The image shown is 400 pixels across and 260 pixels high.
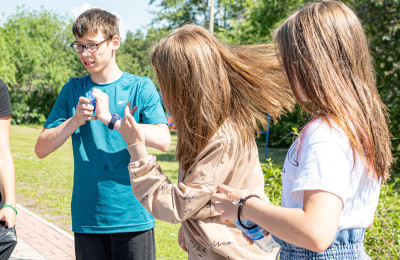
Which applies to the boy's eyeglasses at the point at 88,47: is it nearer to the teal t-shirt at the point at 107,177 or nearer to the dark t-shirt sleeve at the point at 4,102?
the teal t-shirt at the point at 107,177

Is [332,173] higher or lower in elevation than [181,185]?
higher

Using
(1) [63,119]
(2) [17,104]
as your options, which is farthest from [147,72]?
(1) [63,119]

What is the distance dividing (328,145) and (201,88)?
24.2 inches

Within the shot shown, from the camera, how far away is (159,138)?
2.57 meters

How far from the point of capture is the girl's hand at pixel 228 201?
152cm

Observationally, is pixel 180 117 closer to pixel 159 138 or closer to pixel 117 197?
pixel 159 138

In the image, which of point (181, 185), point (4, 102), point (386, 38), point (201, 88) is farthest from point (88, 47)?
point (386, 38)

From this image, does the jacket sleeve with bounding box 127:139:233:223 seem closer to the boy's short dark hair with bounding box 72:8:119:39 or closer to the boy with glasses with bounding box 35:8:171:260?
the boy with glasses with bounding box 35:8:171:260

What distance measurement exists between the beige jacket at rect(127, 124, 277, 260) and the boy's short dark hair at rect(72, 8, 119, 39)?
123 cm

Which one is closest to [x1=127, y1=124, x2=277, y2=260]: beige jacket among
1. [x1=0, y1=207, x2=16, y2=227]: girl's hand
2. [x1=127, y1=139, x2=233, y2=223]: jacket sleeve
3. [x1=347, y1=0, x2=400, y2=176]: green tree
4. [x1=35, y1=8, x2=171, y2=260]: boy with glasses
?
[x1=127, y1=139, x2=233, y2=223]: jacket sleeve

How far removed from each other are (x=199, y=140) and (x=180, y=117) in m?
0.13

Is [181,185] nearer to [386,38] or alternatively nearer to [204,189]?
[204,189]

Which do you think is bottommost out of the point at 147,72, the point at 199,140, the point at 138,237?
the point at 147,72

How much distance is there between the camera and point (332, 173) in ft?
4.28
